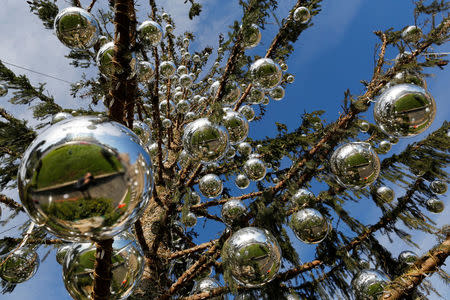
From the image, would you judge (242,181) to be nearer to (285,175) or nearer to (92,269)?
(285,175)

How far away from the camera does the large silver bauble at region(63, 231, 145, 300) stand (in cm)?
139

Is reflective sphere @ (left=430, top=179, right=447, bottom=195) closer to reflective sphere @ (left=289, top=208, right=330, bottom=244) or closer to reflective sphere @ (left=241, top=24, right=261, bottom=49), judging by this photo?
reflective sphere @ (left=289, top=208, right=330, bottom=244)

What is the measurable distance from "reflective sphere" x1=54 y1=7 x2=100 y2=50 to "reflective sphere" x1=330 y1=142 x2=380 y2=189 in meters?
2.08

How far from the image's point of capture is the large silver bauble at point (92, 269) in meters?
1.39

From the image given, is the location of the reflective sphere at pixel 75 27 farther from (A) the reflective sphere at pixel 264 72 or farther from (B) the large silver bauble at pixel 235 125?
(A) the reflective sphere at pixel 264 72

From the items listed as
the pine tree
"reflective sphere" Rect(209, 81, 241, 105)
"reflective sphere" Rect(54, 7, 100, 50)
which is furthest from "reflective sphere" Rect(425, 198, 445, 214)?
"reflective sphere" Rect(54, 7, 100, 50)

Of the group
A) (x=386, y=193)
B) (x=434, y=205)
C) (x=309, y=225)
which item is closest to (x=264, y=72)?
(x=309, y=225)

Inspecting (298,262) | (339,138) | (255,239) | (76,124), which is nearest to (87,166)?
(76,124)

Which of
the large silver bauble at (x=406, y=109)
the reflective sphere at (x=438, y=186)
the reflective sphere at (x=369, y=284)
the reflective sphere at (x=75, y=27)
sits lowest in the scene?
the reflective sphere at (x=369, y=284)

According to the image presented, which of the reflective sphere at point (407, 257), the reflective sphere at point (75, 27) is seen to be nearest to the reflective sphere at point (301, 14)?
the reflective sphere at point (75, 27)

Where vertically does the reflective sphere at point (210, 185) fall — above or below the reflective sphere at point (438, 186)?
above

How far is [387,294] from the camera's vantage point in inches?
68.0

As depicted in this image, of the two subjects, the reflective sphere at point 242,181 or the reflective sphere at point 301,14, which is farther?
the reflective sphere at point 242,181

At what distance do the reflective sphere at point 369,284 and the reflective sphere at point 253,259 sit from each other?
971mm
